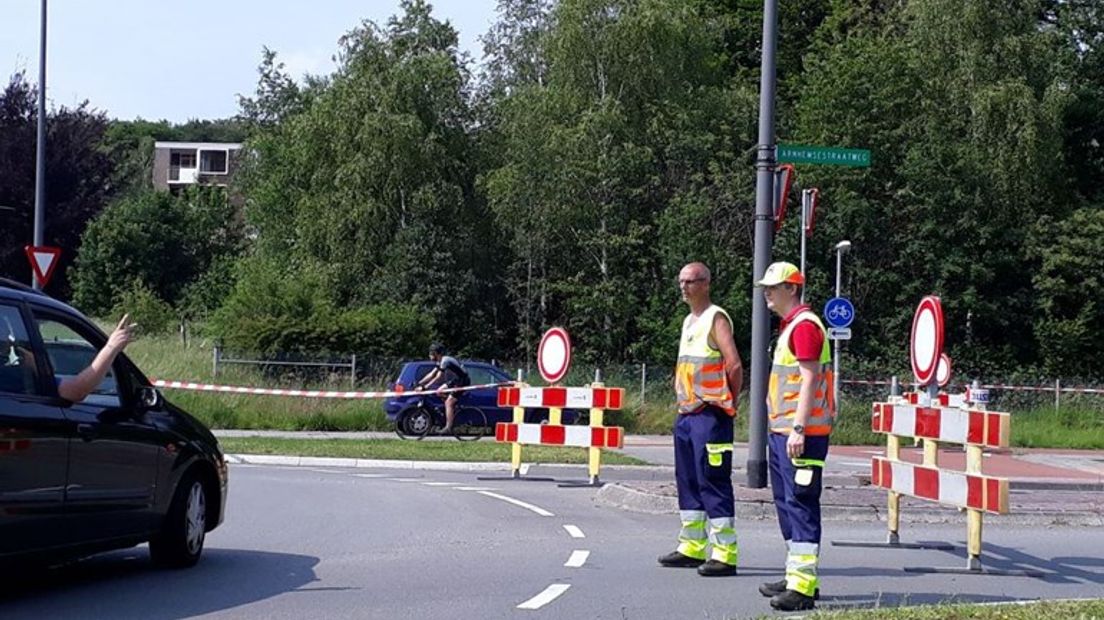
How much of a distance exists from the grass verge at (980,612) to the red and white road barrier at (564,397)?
8468 mm

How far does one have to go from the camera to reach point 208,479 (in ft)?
33.0

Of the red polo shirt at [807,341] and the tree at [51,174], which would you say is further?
the tree at [51,174]

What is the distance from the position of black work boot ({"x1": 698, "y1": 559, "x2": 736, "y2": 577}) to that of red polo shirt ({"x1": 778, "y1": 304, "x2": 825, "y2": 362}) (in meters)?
1.78

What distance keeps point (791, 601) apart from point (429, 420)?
20.1 meters

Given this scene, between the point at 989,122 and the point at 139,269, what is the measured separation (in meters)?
35.7

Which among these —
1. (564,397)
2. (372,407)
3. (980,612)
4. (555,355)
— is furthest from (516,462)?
(372,407)

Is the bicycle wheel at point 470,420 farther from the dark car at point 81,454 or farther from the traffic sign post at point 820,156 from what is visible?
the dark car at point 81,454

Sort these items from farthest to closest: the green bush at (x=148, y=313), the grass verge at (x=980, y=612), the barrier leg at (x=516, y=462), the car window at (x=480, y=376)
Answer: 1. the green bush at (x=148, y=313)
2. the car window at (x=480, y=376)
3. the barrier leg at (x=516, y=462)
4. the grass verge at (x=980, y=612)

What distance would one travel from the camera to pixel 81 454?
8.32 metres

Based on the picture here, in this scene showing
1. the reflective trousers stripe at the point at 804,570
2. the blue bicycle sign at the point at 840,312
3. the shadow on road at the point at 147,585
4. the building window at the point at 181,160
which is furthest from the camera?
the building window at the point at 181,160

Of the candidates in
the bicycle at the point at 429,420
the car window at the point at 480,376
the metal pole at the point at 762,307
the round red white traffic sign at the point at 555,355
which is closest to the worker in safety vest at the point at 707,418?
the metal pole at the point at 762,307

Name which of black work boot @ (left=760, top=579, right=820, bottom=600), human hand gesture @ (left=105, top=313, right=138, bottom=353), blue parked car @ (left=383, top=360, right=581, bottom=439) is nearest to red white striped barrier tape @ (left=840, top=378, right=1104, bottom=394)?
blue parked car @ (left=383, top=360, right=581, bottom=439)

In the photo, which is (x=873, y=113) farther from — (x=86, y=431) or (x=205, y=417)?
(x=86, y=431)

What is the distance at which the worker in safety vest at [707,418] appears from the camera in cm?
951
